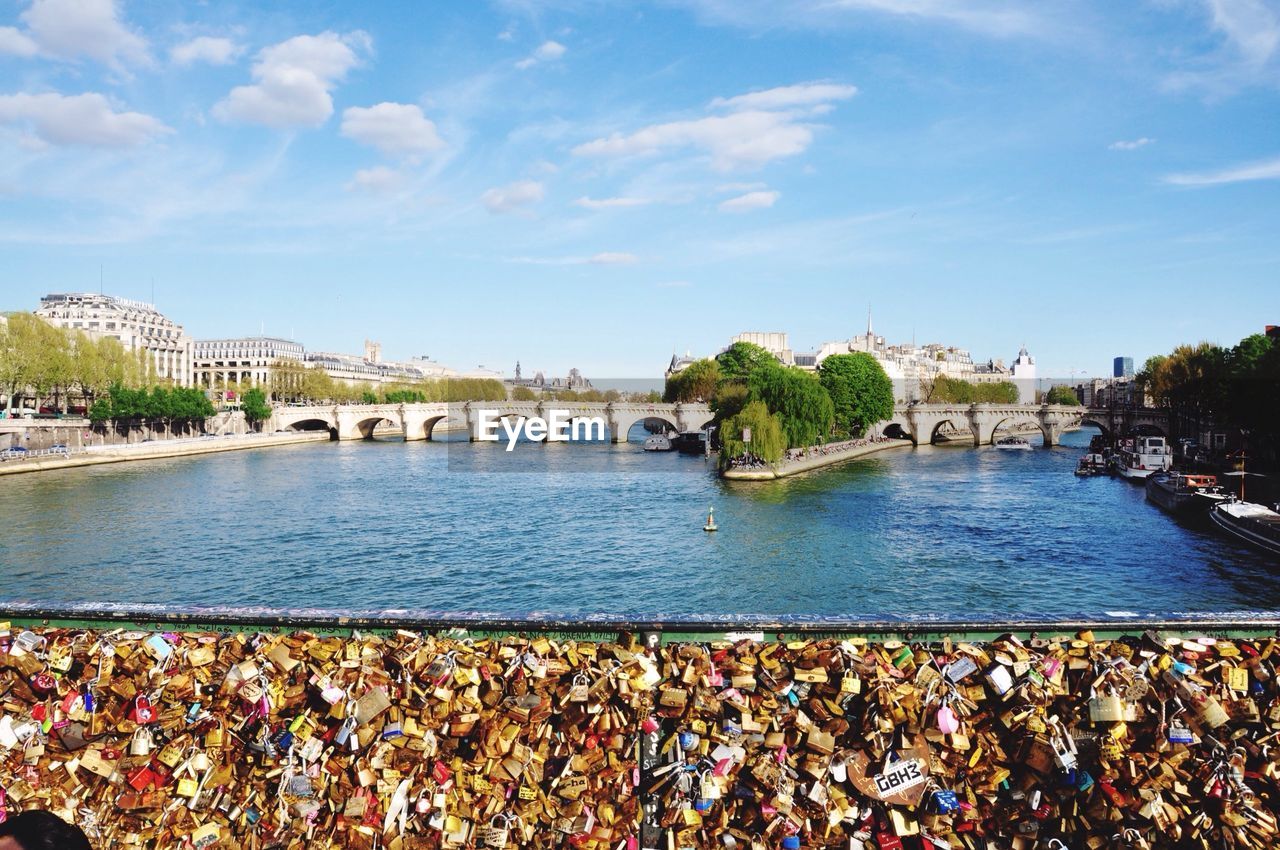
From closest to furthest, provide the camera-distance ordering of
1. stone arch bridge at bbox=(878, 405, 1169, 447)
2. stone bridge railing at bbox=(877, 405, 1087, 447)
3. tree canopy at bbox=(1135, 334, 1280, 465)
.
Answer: tree canopy at bbox=(1135, 334, 1280, 465) < stone arch bridge at bbox=(878, 405, 1169, 447) < stone bridge railing at bbox=(877, 405, 1087, 447)

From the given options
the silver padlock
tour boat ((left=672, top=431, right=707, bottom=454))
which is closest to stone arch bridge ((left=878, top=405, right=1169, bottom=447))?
tour boat ((left=672, top=431, right=707, bottom=454))

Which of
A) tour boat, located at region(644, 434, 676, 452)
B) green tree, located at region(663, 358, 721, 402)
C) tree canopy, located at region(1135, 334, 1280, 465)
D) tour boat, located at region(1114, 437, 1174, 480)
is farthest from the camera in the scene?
green tree, located at region(663, 358, 721, 402)

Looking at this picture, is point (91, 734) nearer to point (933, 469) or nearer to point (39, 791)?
point (39, 791)

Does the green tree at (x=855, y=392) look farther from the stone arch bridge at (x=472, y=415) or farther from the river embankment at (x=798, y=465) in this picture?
the stone arch bridge at (x=472, y=415)

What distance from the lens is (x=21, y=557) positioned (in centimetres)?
2419

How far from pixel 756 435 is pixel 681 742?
40536 millimetres

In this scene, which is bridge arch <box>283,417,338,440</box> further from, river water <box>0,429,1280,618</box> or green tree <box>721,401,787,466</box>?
green tree <box>721,401,787,466</box>

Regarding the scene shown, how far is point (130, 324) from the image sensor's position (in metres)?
108

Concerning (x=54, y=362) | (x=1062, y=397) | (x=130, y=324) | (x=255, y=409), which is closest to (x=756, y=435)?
(x=54, y=362)

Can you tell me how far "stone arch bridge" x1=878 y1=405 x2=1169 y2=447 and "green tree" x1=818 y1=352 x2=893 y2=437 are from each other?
256 inches

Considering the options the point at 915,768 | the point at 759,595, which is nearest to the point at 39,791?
the point at 915,768

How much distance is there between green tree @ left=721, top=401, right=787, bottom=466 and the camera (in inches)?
1756

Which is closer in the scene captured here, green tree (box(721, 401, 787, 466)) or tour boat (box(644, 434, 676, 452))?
green tree (box(721, 401, 787, 466))

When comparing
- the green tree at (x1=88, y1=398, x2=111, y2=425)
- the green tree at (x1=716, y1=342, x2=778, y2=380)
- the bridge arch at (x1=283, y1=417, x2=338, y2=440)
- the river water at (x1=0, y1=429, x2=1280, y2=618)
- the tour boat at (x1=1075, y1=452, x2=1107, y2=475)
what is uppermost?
the green tree at (x1=716, y1=342, x2=778, y2=380)
